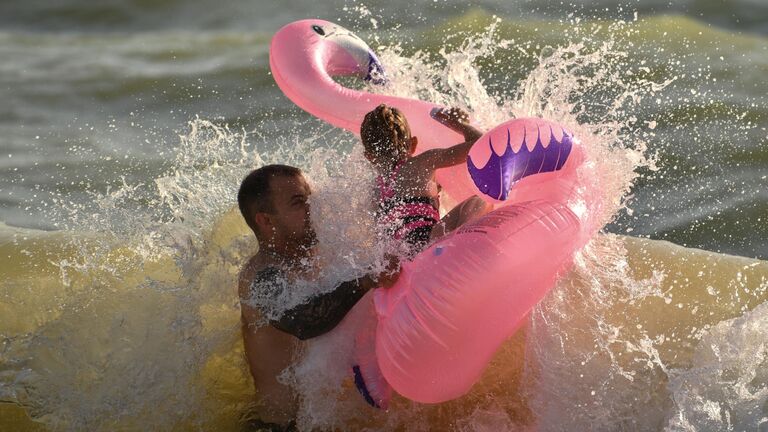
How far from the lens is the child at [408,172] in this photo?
3.62m

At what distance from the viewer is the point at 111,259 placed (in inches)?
163

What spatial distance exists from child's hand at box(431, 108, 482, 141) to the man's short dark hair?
0.73m

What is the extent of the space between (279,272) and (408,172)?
68cm

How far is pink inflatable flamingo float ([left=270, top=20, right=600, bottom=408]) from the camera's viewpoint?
2.99m

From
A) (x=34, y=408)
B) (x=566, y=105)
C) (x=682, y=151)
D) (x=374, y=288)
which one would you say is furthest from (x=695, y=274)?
(x=34, y=408)

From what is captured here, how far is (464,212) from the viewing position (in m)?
3.74

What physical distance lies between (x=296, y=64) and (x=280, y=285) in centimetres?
130

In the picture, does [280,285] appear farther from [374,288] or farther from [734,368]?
[734,368]

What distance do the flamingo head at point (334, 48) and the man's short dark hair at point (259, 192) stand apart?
104cm

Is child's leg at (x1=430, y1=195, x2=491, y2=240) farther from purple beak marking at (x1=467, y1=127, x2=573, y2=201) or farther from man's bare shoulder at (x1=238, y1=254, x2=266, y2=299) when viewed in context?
man's bare shoulder at (x1=238, y1=254, x2=266, y2=299)

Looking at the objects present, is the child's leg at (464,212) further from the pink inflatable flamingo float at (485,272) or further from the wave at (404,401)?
the wave at (404,401)

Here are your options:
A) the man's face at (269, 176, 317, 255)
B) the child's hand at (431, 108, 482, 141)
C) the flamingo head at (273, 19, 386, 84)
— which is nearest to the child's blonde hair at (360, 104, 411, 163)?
the child's hand at (431, 108, 482, 141)

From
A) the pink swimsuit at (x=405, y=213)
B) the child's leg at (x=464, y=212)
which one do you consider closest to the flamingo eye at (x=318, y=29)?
the pink swimsuit at (x=405, y=213)

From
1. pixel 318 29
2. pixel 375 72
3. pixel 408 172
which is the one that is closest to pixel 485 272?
pixel 408 172
